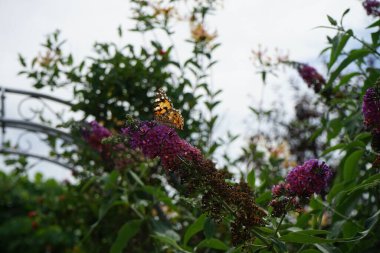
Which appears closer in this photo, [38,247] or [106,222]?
[106,222]

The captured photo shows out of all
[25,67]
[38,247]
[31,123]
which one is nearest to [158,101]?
[25,67]

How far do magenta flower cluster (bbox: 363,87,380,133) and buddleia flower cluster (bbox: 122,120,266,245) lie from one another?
0.47 metres

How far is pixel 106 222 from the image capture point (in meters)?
3.77

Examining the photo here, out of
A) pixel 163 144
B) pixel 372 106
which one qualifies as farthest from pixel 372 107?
pixel 163 144

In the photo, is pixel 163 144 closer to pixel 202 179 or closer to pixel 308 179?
pixel 202 179

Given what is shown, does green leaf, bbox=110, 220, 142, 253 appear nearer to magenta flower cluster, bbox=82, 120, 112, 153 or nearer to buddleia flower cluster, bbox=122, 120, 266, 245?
magenta flower cluster, bbox=82, 120, 112, 153

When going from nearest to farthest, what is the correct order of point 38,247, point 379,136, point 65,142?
point 379,136, point 65,142, point 38,247

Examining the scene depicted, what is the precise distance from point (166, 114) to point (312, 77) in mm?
1436

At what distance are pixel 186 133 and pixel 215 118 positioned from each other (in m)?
0.29

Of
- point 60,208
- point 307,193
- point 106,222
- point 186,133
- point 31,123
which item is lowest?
point 307,193

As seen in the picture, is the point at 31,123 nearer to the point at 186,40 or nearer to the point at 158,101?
the point at 186,40

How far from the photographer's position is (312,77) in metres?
2.75

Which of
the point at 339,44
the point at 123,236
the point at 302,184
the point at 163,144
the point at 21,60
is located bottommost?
the point at 302,184

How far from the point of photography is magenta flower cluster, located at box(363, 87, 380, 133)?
1410mm
